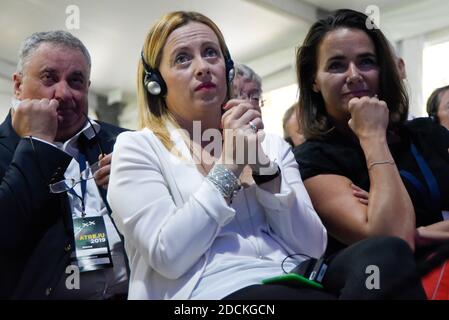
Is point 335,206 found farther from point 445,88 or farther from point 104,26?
point 104,26

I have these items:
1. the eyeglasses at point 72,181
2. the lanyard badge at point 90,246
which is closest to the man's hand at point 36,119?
the eyeglasses at point 72,181

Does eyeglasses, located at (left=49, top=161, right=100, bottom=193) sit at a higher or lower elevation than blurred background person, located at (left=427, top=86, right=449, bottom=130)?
lower

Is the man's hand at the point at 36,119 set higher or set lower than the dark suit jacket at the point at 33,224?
higher

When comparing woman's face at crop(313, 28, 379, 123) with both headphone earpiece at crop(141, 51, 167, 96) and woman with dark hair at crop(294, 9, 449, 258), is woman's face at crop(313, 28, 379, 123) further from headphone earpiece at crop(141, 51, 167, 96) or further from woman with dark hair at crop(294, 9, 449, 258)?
headphone earpiece at crop(141, 51, 167, 96)

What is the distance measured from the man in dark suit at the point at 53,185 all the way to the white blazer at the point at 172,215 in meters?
0.25

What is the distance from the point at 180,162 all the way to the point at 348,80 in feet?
2.02

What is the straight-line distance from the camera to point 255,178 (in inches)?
51.7

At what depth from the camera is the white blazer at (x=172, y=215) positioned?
113 centimetres

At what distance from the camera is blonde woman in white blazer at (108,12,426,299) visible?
1.13 meters

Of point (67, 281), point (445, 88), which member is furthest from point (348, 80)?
point (445, 88)

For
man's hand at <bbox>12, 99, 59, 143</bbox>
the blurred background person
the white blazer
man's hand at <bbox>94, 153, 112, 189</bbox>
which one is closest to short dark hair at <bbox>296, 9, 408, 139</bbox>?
the white blazer

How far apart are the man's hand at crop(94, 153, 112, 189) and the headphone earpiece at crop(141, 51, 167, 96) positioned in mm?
223

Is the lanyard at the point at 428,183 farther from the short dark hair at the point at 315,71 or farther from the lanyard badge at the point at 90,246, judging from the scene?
the lanyard badge at the point at 90,246

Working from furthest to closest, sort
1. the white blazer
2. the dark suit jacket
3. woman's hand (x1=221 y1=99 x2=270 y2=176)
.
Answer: the dark suit jacket < woman's hand (x1=221 y1=99 x2=270 y2=176) < the white blazer
